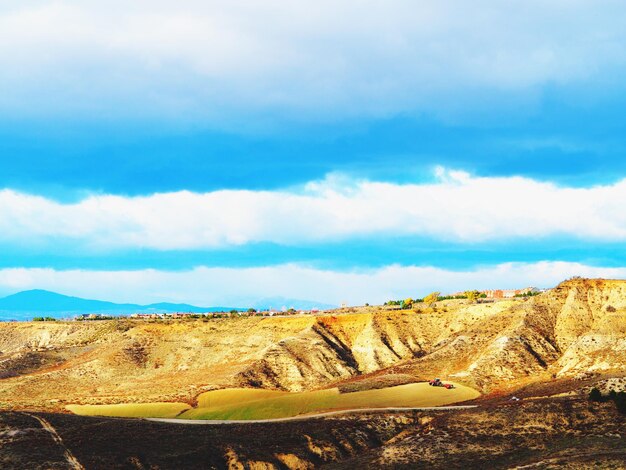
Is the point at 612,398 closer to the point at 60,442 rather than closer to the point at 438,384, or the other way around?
the point at 438,384

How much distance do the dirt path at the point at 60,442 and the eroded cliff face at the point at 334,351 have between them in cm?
3075

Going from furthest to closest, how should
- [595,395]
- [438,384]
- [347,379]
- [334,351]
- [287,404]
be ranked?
[334,351] → [347,379] → [438,384] → [287,404] → [595,395]

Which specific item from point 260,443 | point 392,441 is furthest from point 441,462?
point 260,443

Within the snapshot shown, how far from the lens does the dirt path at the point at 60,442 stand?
57616 millimetres

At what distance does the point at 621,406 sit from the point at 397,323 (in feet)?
287

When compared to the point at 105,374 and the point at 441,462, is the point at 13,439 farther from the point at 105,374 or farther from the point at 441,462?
the point at 105,374

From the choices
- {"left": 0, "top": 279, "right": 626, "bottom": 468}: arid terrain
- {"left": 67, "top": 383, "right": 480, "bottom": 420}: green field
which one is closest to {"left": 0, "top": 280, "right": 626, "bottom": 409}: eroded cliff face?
{"left": 0, "top": 279, "right": 626, "bottom": 468}: arid terrain

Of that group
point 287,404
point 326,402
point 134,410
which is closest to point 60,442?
point 134,410

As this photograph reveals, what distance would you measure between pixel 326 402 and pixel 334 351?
149 feet

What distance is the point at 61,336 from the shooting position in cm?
18912

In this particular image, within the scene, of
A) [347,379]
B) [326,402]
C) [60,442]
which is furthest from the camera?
[347,379]

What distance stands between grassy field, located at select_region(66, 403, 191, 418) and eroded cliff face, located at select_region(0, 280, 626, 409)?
182 inches

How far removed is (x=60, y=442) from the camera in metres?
64.1

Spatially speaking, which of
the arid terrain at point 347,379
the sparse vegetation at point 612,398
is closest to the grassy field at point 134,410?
the arid terrain at point 347,379
